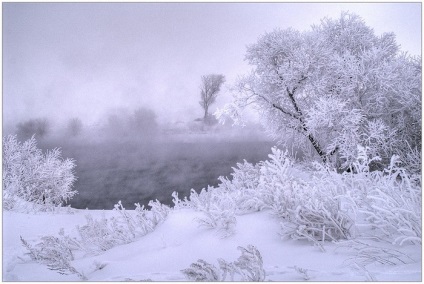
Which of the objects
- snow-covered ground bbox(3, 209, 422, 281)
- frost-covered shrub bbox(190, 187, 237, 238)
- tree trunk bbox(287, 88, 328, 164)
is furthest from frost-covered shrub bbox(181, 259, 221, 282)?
tree trunk bbox(287, 88, 328, 164)

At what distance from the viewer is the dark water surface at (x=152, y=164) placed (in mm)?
9336

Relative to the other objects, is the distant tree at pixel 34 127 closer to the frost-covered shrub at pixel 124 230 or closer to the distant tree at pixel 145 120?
the distant tree at pixel 145 120

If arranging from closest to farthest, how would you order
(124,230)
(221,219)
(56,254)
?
(221,219) < (56,254) < (124,230)

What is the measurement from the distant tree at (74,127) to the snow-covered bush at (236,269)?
722 cm

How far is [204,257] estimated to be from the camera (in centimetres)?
304

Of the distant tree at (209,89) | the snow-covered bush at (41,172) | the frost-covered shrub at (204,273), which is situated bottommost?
the snow-covered bush at (41,172)

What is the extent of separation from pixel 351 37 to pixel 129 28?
9114 mm

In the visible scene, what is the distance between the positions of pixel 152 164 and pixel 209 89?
16.8ft

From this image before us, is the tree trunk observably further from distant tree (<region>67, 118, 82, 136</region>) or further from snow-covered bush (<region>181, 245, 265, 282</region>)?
snow-covered bush (<region>181, 245, 265, 282</region>)

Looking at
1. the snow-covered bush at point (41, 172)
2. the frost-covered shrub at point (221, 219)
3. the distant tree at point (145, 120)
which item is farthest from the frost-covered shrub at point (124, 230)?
the snow-covered bush at point (41, 172)

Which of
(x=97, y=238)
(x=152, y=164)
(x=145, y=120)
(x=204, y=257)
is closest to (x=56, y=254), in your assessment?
(x=97, y=238)

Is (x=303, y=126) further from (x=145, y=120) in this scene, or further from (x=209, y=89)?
(x=145, y=120)

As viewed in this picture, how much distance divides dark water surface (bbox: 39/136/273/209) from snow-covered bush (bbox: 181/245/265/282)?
5152 millimetres

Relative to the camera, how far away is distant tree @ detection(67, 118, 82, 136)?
8.26m
